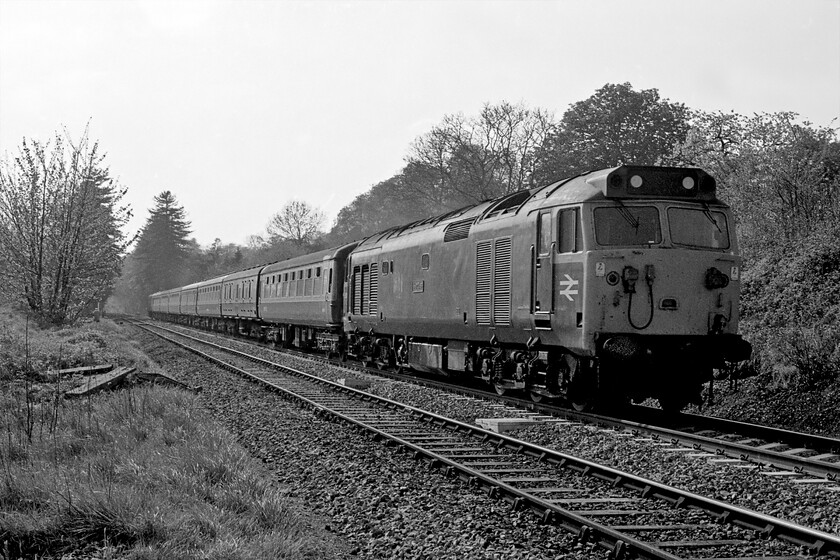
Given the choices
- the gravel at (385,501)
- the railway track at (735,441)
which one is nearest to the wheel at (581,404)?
the railway track at (735,441)

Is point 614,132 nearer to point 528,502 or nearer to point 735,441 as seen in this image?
point 735,441

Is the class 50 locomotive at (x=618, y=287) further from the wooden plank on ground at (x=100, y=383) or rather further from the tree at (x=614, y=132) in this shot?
the tree at (x=614, y=132)

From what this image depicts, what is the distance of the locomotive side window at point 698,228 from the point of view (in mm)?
10758

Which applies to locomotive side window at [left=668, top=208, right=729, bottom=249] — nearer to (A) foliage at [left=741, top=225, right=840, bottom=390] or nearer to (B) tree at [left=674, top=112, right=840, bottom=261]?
(A) foliage at [left=741, top=225, right=840, bottom=390]

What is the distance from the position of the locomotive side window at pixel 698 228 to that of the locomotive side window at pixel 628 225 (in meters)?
0.24

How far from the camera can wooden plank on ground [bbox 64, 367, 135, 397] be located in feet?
38.7

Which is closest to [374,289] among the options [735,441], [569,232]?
[569,232]

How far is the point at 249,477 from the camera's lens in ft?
23.1

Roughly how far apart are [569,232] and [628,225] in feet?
2.59

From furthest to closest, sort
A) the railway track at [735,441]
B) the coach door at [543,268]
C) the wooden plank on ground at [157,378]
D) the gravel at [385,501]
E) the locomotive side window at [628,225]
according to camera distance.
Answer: the wooden plank on ground at [157,378], the coach door at [543,268], the locomotive side window at [628,225], the railway track at [735,441], the gravel at [385,501]

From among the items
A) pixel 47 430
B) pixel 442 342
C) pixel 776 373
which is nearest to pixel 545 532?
pixel 47 430

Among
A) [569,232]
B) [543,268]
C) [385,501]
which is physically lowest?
[385,501]

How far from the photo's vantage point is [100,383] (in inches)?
496

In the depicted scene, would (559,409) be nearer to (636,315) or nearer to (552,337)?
(552,337)
